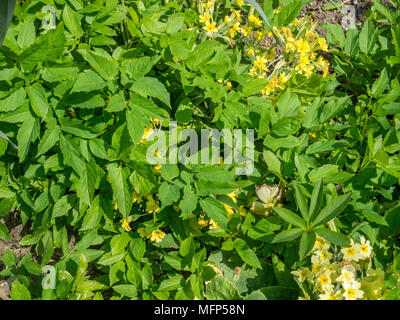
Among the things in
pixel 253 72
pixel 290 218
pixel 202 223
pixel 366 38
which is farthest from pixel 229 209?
pixel 366 38

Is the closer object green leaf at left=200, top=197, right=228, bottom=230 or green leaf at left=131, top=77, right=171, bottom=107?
green leaf at left=131, top=77, right=171, bottom=107

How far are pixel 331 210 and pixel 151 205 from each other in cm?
69

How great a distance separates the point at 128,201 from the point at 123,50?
595 millimetres

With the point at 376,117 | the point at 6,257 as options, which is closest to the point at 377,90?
the point at 376,117

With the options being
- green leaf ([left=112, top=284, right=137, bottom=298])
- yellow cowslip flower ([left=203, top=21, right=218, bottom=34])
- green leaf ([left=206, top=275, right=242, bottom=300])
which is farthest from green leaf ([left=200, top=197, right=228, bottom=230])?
yellow cowslip flower ([left=203, top=21, right=218, bottom=34])

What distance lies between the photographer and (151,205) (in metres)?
1.71

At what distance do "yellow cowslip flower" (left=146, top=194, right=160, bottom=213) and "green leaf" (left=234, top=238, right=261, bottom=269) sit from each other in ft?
1.14

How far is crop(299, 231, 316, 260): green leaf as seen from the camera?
1.48 m

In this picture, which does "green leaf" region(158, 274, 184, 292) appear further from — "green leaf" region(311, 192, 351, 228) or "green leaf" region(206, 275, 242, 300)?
"green leaf" region(311, 192, 351, 228)

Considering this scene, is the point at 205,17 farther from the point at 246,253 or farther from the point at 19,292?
the point at 19,292

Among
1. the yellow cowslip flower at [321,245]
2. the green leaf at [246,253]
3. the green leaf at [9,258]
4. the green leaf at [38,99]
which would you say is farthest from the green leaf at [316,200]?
the green leaf at [9,258]

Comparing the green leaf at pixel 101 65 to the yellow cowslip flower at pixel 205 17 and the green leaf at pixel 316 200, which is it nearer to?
the yellow cowslip flower at pixel 205 17

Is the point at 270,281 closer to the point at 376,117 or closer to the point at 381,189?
the point at 381,189

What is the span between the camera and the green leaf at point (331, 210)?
1497mm
